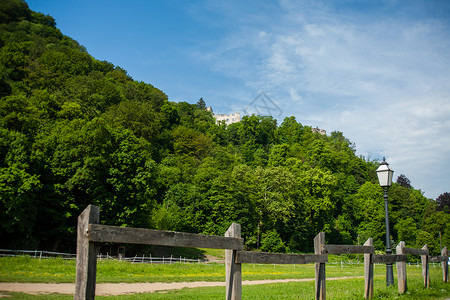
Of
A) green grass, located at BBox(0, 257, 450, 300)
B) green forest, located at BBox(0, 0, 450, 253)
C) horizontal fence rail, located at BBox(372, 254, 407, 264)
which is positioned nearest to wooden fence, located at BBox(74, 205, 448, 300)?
horizontal fence rail, located at BBox(372, 254, 407, 264)

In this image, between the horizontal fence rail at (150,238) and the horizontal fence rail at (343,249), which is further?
the horizontal fence rail at (343,249)

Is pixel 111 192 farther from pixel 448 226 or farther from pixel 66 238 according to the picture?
pixel 448 226

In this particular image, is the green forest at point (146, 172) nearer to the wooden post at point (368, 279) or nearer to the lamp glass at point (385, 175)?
the lamp glass at point (385, 175)

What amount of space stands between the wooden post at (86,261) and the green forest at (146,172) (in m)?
31.9

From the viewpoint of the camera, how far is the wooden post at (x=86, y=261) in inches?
167

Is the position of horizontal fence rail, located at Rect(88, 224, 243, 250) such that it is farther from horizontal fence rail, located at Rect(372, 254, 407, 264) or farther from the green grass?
the green grass

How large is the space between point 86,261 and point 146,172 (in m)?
41.4

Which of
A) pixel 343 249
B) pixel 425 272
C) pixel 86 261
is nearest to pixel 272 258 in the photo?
pixel 343 249

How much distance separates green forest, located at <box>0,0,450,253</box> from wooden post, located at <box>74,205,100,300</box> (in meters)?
31.9

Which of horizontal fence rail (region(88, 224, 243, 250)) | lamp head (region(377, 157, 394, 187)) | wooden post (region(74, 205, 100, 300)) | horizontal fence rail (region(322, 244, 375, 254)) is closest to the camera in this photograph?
wooden post (region(74, 205, 100, 300))

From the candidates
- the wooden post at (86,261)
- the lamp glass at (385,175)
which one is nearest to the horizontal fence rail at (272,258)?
the wooden post at (86,261)

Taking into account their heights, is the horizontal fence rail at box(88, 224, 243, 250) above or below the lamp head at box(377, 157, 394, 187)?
below

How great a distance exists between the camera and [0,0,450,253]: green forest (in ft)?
125

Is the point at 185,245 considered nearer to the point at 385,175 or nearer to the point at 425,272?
the point at 385,175
